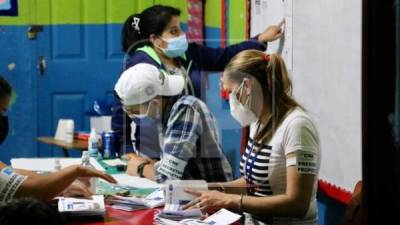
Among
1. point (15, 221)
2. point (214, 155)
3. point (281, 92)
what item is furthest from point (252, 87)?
point (15, 221)

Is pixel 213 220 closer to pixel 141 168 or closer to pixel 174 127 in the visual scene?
pixel 174 127

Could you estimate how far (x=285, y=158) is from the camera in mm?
2162

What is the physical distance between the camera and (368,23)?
0.84 meters

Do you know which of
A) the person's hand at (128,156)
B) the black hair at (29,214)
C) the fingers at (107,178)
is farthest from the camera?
the person's hand at (128,156)

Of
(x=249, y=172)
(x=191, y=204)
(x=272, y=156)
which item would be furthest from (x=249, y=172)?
(x=191, y=204)

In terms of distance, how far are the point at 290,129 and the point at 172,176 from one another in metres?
0.59

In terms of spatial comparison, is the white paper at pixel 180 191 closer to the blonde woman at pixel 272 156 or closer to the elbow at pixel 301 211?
the blonde woman at pixel 272 156

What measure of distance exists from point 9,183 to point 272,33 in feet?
5.13

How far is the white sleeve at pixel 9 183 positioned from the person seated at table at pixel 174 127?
61 cm

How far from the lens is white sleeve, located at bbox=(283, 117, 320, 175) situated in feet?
6.89

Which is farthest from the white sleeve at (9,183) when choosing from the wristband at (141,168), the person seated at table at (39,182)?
the wristband at (141,168)

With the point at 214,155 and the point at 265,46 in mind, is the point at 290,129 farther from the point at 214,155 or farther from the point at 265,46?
the point at 265,46

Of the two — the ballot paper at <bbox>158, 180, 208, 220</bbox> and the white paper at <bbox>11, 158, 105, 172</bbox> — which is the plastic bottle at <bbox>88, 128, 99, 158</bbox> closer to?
the white paper at <bbox>11, 158, 105, 172</bbox>

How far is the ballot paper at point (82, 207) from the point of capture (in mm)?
2154
